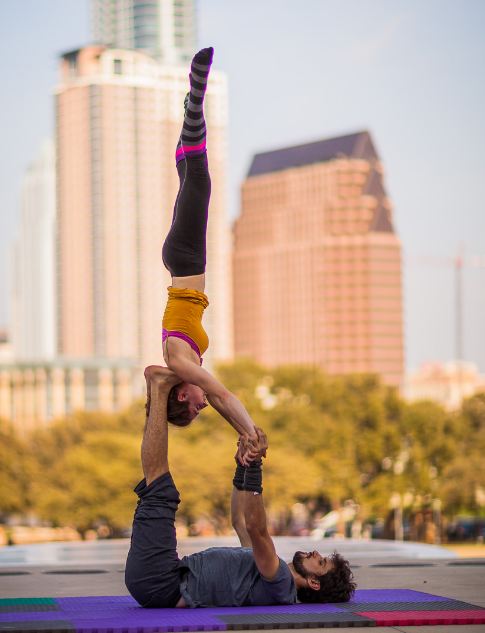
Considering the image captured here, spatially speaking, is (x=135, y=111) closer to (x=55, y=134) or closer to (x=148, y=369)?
(x=55, y=134)

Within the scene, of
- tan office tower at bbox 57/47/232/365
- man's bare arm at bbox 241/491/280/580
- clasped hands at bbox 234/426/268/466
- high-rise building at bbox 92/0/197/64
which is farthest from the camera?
high-rise building at bbox 92/0/197/64

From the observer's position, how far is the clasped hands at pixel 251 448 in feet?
25.1

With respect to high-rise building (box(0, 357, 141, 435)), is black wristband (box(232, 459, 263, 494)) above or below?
above

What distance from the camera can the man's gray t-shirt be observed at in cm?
774

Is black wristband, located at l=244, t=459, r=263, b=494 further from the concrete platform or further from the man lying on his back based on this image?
the concrete platform

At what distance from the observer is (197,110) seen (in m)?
8.65

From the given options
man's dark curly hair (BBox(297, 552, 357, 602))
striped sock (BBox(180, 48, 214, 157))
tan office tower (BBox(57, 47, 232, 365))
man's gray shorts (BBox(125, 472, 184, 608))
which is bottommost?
man's dark curly hair (BBox(297, 552, 357, 602))

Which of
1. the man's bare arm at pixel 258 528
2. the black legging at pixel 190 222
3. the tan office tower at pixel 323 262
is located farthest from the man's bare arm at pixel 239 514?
the tan office tower at pixel 323 262

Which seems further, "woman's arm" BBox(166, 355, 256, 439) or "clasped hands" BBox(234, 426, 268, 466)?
"woman's arm" BBox(166, 355, 256, 439)

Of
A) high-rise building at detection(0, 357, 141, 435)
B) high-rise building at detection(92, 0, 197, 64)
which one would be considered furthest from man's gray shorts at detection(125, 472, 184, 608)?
high-rise building at detection(92, 0, 197, 64)

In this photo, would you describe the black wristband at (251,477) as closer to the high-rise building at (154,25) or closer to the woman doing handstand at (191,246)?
the woman doing handstand at (191,246)

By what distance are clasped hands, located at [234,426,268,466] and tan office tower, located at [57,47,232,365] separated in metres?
158

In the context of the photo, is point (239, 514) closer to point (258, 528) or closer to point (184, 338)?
point (258, 528)

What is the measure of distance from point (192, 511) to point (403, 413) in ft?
41.4
